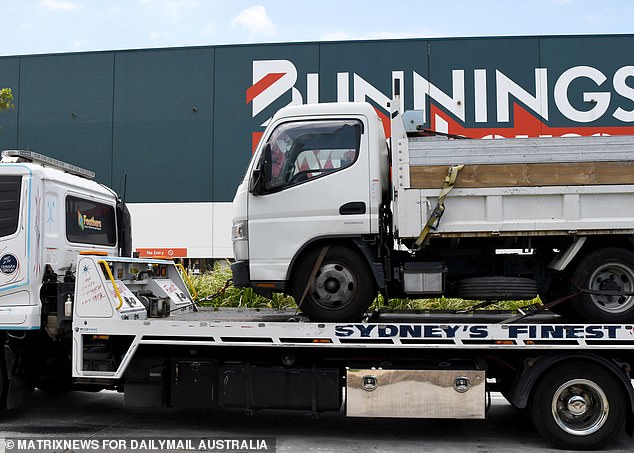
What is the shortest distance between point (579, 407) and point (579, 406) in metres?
0.01

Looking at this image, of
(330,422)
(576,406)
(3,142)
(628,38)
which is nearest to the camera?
(576,406)

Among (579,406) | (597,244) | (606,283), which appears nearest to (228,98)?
(597,244)

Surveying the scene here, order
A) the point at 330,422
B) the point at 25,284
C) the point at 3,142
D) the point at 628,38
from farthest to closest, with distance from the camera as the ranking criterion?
the point at 3,142
the point at 628,38
the point at 330,422
the point at 25,284

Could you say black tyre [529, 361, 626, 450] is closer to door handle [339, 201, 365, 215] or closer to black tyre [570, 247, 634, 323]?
black tyre [570, 247, 634, 323]

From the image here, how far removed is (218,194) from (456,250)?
1221 cm

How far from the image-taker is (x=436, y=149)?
20.0 feet

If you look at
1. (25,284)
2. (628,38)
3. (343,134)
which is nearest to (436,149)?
(343,134)

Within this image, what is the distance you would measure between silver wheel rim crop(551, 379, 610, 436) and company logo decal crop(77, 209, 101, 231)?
5.47 metres

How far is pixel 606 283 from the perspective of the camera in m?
6.18

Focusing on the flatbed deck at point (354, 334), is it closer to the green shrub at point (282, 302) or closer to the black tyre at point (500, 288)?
the black tyre at point (500, 288)

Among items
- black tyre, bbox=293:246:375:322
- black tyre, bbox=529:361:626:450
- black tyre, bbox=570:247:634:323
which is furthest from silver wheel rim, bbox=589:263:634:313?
black tyre, bbox=293:246:375:322

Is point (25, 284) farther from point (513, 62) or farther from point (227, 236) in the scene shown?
point (513, 62)

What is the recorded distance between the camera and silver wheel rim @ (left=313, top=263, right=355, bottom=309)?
6199 millimetres

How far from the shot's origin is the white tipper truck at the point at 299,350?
5.93 metres
